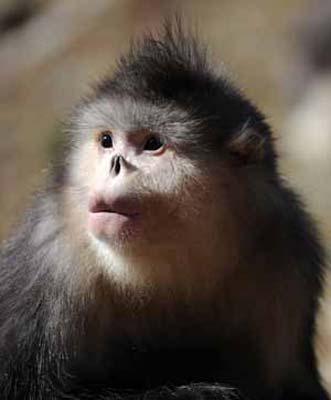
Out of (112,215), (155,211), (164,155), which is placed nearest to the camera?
(112,215)

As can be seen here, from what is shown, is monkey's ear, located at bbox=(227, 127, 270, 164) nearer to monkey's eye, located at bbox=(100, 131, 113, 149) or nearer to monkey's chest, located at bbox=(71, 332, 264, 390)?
monkey's eye, located at bbox=(100, 131, 113, 149)

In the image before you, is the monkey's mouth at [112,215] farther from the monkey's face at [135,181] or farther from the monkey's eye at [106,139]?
the monkey's eye at [106,139]

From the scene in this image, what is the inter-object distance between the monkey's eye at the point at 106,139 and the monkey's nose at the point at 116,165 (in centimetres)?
22

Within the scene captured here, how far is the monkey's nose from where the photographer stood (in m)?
4.26

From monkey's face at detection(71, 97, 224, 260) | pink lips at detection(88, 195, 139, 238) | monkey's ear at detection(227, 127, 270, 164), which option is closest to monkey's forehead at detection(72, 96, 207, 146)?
monkey's face at detection(71, 97, 224, 260)

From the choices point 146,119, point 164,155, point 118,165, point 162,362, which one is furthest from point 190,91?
point 162,362

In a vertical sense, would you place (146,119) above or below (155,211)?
above

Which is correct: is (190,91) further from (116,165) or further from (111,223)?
(111,223)

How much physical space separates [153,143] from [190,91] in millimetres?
323

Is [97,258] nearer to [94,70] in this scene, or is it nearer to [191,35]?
[191,35]

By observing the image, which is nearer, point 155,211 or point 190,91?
point 155,211

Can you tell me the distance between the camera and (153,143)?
14.6ft

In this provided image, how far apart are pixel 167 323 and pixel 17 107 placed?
23.6 feet

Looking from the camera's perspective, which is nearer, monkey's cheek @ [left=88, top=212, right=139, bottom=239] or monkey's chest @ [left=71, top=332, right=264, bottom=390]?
monkey's cheek @ [left=88, top=212, right=139, bottom=239]
